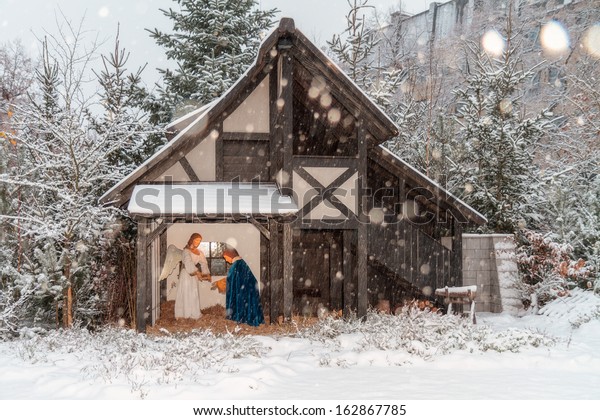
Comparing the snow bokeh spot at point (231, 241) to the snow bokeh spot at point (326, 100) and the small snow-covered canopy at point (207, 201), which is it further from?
the snow bokeh spot at point (326, 100)

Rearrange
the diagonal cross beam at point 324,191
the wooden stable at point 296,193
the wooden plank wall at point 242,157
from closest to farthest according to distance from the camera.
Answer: the wooden stable at point 296,193, the diagonal cross beam at point 324,191, the wooden plank wall at point 242,157

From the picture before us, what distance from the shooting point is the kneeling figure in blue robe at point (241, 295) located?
11.6m

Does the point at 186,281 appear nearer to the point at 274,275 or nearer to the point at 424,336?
the point at 274,275

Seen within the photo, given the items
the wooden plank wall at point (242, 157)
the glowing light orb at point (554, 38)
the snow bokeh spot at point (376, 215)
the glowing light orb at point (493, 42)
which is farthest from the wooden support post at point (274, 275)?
the glowing light orb at point (554, 38)

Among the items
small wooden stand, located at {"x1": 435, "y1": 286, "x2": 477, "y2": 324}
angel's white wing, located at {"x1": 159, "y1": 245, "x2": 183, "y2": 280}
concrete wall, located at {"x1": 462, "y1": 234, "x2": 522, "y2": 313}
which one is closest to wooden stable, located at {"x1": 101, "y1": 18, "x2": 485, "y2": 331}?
angel's white wing, located at {"x1": 159, "y1": 245, "x2": 183, "y2": 280}

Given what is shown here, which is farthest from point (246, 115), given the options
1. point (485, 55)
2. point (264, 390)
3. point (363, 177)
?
point (485, 55)

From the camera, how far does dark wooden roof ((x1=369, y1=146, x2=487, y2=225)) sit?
12.8 meters

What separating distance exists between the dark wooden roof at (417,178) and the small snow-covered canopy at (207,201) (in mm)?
2701

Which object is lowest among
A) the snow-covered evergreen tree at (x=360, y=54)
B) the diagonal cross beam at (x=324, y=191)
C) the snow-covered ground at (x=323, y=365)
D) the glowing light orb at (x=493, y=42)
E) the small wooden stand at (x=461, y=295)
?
the snow-covered ground at (x=323, y=365)

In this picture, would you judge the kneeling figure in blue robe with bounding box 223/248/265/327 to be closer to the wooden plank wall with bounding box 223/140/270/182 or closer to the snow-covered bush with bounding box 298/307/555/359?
the snow-covered bush with bounding box 298/307/555/359

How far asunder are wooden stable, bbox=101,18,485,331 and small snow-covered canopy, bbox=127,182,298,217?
21mm

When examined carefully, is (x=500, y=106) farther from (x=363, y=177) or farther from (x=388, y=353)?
(x=388, y=353)

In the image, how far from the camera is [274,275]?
38.1ft

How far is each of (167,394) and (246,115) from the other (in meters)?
7.08
